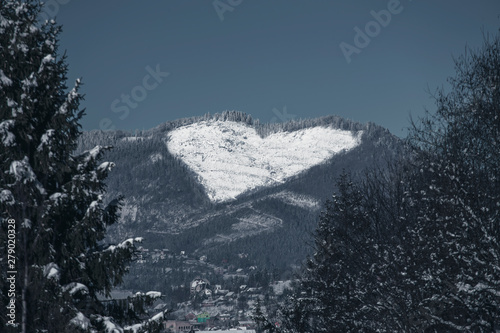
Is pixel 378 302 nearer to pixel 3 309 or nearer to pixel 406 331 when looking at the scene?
pixel 406 331

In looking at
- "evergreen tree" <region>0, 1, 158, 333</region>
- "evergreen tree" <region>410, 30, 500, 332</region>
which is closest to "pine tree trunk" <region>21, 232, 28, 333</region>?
"evergreen tree" <region>0, 1, 158, 333</region>

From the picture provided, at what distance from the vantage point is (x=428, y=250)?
60.7ft

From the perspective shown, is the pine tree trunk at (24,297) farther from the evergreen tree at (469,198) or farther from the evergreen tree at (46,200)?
the evergreen tree at (469,198)

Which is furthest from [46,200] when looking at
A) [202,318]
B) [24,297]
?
[202,318]

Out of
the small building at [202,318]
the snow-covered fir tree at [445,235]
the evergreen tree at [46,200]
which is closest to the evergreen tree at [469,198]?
the snow-covered fir tree at [445,235]

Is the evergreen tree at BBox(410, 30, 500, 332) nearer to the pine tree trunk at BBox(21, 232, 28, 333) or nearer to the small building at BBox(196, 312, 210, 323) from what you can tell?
the pine tree trunk at BBox(21, 232, 28, 333)

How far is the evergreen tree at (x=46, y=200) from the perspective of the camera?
43.3 ft

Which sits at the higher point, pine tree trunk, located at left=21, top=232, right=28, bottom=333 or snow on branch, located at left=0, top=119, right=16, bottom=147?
snow on branch, located at left=0, top=119, right=16, bottom=147

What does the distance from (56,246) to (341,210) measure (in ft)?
61.4

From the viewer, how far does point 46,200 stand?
13609 mm

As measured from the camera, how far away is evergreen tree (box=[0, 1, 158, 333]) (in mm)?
13203

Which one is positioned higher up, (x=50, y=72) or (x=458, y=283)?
(x=50, y=72)

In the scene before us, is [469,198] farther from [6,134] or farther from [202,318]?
[202,318]

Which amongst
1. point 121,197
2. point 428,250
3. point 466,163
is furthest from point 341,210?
point 121,197
